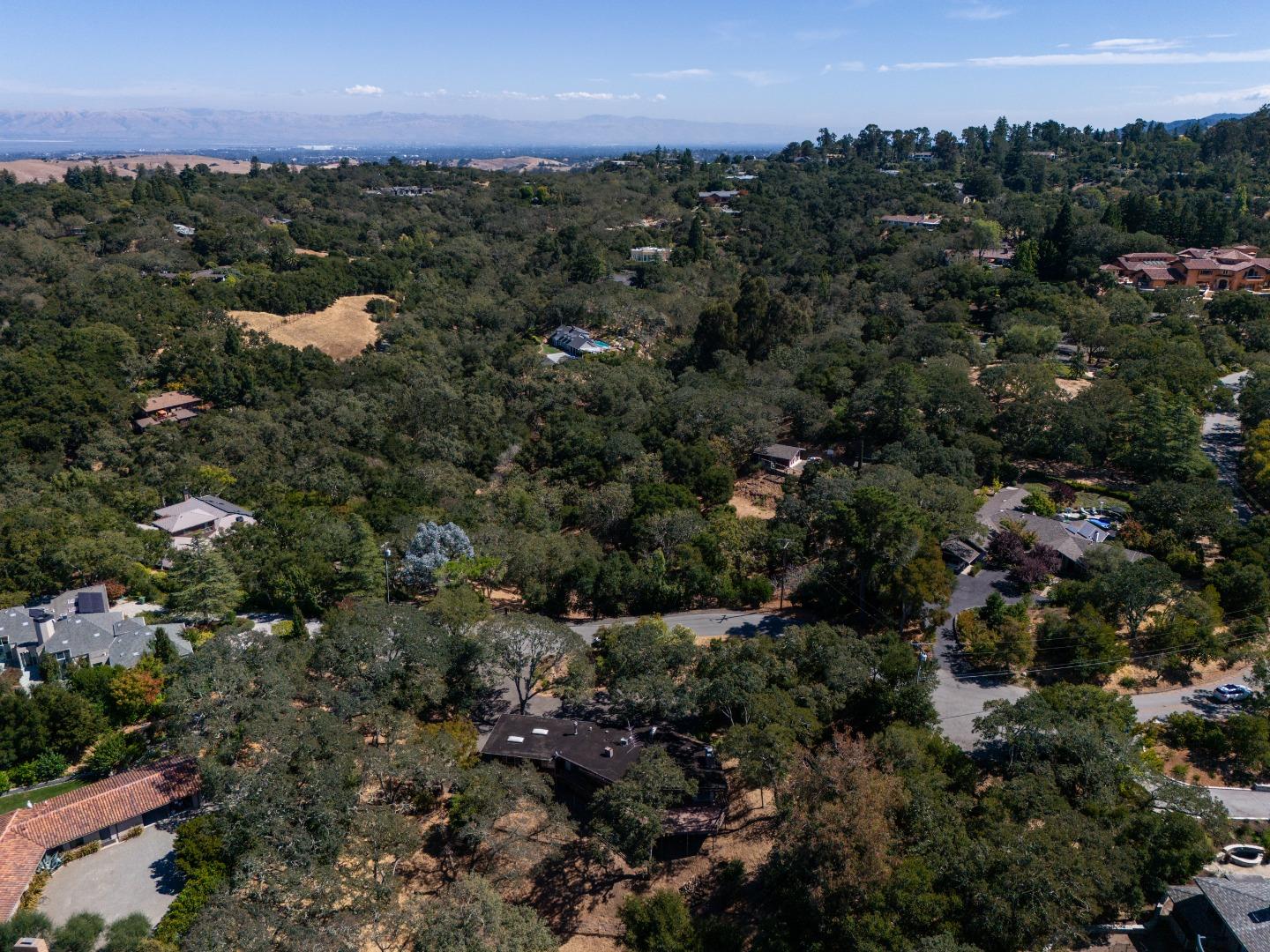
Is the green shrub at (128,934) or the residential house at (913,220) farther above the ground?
the residential house at (913,220)

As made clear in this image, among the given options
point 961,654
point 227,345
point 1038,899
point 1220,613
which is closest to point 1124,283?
point 1220,613

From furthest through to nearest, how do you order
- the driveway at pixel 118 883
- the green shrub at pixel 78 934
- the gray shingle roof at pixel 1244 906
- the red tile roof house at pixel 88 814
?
the red tile roof house at pixel 88 814 < the driveway at pixel 118 883 < the green shrub at pixel 78 934 < the gray shingle roof at pixel 1244 906

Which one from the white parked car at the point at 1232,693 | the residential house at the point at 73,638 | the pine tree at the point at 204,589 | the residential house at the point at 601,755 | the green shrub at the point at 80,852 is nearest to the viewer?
the green shrub at the point at 80,852

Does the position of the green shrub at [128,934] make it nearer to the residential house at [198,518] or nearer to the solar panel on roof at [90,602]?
the solar panel on roof at [90,602]

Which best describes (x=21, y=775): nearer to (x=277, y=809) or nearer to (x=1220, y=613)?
(x=277, y=809)

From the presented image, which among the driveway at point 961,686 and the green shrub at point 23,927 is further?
the driveway at point 961,686

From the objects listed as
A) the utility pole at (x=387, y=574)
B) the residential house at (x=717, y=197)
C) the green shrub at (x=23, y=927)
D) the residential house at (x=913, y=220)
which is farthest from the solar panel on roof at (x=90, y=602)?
the residential house at (x=717, y=197)

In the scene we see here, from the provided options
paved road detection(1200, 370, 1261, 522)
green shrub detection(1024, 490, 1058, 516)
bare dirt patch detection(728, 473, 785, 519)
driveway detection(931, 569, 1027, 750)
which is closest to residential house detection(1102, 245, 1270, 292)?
paved road detection(1200, 370, 1261, 522)

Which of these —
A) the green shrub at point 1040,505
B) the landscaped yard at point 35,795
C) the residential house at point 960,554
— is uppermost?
the green shrub at point 1040,505

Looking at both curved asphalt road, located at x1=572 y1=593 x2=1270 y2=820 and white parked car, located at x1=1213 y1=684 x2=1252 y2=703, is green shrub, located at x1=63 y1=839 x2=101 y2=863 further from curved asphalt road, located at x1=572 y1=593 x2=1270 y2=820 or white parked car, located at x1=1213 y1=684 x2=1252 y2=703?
white parked car, located at x1=1213 y1=684 x2=1252 y2=703
